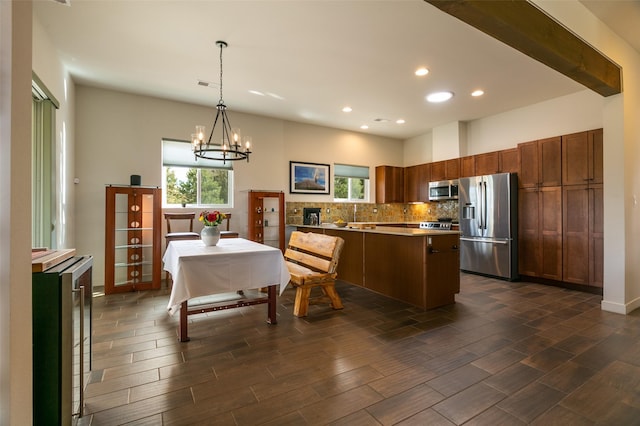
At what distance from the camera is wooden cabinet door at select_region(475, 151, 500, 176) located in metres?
5.47

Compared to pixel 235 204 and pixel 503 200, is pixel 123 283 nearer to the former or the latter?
pixel 235 204

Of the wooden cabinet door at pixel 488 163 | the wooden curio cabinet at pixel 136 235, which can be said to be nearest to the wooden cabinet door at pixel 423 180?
the wooden cabinet door at pixel 488 163

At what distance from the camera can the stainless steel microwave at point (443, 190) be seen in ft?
19.9

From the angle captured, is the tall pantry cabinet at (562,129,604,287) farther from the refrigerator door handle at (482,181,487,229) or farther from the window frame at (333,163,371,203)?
the window frame at (333,163,371,203)

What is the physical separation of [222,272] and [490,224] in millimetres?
4664

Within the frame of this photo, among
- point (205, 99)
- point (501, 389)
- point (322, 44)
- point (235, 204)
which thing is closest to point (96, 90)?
point (205, 99)

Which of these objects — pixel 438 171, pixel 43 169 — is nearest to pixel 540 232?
pixel 438 171

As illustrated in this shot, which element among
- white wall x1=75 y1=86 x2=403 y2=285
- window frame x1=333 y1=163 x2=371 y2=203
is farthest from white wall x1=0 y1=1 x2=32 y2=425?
window frame x1=333 y1=163 x2=371 y2=203

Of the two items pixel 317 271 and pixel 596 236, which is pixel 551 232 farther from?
pixel 317 271

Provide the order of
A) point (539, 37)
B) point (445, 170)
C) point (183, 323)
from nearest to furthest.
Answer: point (539, 37) < point (183, 323) < point (445, 170)

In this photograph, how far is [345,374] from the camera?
6.98 feet

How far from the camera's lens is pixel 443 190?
20.6 feet

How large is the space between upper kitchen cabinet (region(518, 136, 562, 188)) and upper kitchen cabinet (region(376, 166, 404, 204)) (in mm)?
2741

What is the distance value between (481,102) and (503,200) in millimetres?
1732
